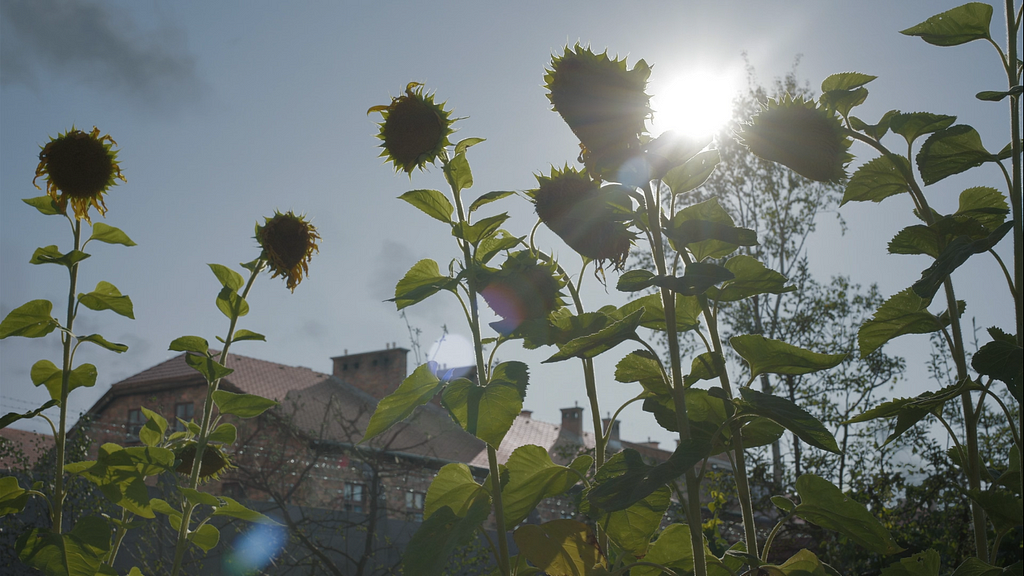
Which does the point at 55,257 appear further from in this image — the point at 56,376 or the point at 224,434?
the point at 224,434

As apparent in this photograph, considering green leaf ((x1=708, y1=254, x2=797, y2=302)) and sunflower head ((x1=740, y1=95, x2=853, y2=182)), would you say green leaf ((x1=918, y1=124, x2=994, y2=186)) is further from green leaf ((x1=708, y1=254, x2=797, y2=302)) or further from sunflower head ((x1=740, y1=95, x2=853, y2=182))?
green leaf ((x1=708, y1=254, x2=797, y2=302))

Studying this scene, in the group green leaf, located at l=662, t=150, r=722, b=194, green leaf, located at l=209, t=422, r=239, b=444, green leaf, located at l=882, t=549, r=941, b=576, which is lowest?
green leaf, located at l=882, t=549, r=941, b=576

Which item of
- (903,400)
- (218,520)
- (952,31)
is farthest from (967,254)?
(218,520)

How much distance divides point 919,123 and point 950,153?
93 millimetres

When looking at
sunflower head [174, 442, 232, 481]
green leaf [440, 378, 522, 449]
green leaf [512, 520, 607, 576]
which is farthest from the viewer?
sunflower head [174, 442, 232, 481]

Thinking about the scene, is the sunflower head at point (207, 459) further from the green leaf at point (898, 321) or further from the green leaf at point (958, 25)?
the green leaf at point (958, 25)

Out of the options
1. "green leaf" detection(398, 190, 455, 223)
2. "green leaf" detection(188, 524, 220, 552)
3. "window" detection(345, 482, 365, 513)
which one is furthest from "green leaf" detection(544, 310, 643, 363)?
"window" detection(345, 482, 365, 513)

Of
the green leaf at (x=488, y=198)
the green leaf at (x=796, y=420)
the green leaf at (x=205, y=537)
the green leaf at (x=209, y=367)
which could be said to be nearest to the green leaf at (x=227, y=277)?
the green leaf at (x=209, y=367)

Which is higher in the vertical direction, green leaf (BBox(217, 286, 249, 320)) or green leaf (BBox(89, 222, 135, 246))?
green leaf (BBox(89, 222, 135, 246))

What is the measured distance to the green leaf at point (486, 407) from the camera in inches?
31.3

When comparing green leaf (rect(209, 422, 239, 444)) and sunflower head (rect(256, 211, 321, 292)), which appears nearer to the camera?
green leaf (rect(209, 422, 239, 444))

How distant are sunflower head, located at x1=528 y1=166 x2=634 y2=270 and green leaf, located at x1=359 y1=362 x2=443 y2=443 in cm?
25

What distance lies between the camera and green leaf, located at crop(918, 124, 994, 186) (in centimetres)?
84

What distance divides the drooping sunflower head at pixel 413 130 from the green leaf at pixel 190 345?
2.02ft
